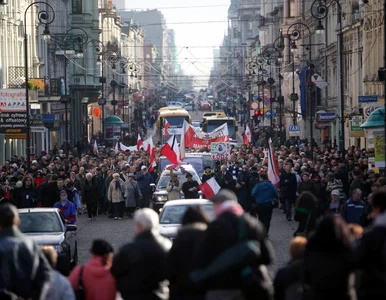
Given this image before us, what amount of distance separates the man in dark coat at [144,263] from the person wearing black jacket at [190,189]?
696 inches

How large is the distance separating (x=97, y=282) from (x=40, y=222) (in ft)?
28.1

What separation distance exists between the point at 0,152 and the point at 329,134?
21514mm

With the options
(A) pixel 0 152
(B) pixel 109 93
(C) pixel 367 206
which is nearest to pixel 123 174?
(C) pixel 367 206

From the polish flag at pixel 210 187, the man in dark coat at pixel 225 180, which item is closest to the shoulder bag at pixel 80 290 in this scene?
the polish flag at pixel 210 187

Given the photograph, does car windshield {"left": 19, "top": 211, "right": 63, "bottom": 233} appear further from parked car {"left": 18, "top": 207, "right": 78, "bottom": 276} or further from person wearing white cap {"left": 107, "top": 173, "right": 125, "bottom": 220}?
person wearing white cap {"left": 107, "top": 173, "right": 125, "bottom": 220}

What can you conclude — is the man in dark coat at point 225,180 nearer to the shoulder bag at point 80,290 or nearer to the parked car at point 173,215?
the parked car at point 173,215

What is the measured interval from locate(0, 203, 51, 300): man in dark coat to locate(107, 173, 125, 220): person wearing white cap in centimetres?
2084

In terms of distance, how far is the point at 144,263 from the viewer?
11.2 meters

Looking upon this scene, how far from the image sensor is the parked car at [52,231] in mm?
19203

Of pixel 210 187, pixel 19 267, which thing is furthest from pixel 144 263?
pixel 210 187

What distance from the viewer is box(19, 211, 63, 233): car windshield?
20266mm

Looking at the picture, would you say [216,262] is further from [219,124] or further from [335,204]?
[219,124]

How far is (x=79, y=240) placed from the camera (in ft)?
87.4

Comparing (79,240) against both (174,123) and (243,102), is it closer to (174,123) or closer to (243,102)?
(174,123)
